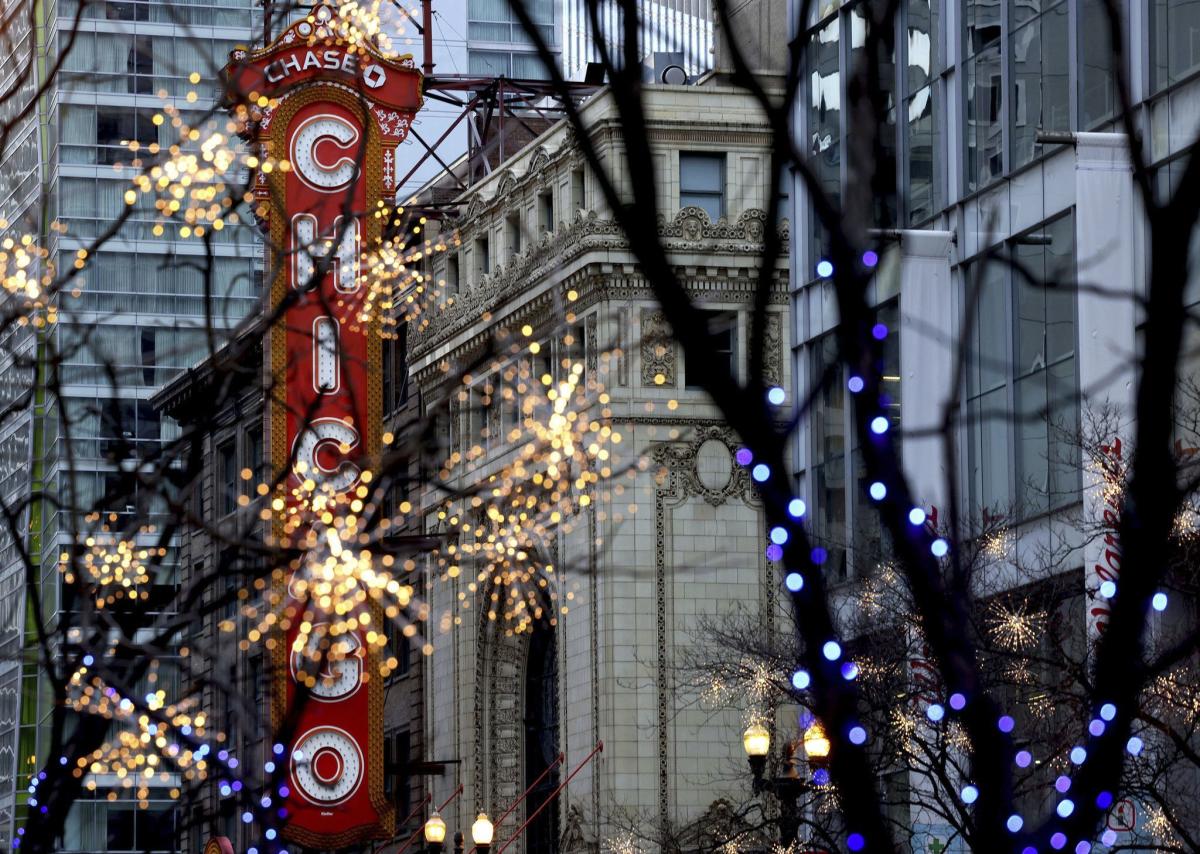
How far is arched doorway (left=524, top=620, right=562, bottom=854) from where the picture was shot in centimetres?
5919

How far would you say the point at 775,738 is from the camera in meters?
48.6

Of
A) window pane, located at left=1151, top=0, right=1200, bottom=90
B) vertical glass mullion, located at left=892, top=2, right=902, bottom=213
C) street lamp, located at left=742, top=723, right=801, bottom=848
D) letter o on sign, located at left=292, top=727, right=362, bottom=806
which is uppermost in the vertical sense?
vertical glass mullion, located at left=892, top=2, right=902, bottom=213

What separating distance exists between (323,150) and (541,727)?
656 inches

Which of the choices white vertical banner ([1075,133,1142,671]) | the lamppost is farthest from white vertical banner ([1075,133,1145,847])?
the lamppost

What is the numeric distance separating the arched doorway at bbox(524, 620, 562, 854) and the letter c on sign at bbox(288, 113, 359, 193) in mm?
13739

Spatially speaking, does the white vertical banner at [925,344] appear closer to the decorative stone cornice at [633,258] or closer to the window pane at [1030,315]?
the window pane at [1030,315]

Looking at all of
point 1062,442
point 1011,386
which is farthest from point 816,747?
point 1011,386

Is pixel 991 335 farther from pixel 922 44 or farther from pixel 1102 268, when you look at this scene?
pixel 922 44

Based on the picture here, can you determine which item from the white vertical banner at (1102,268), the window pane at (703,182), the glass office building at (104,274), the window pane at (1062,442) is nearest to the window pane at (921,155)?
the window pane at (1062,442)

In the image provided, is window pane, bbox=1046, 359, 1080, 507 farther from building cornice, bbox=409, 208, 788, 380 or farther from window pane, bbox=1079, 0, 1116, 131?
building cornice, bbox=409, 208, 788, 380

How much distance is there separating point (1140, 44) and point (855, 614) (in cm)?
1049

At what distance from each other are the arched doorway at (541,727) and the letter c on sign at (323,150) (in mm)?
13739

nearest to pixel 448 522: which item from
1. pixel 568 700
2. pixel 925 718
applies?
pixel 568 700

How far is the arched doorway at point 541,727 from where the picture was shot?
194 ft
